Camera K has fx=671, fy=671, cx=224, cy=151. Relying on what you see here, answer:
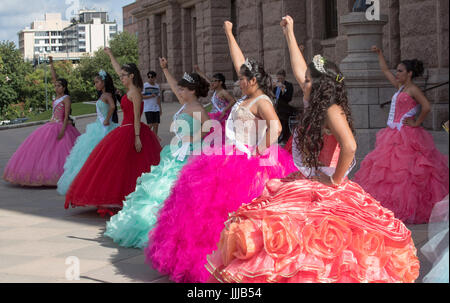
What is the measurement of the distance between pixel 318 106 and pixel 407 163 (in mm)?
4378

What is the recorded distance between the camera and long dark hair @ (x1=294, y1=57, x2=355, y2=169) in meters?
4.45

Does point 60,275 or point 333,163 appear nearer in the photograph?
point 333,163

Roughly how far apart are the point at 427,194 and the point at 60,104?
7153 millimetres

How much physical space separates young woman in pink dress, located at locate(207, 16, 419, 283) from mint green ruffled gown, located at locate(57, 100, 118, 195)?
6.65m

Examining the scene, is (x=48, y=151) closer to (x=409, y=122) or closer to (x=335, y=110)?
(x=409, y=122)

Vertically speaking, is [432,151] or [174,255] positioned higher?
[432,151]

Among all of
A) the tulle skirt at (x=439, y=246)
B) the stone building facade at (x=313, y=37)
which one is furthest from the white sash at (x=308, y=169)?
the stone building facade at (x=313, y=37)

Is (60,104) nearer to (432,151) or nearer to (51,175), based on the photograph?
(51,175)

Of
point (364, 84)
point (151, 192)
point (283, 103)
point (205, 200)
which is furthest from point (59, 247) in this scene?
point (283, 103)

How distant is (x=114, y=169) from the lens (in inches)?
350

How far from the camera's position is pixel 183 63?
107ft

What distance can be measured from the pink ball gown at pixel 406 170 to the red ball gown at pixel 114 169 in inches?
119
